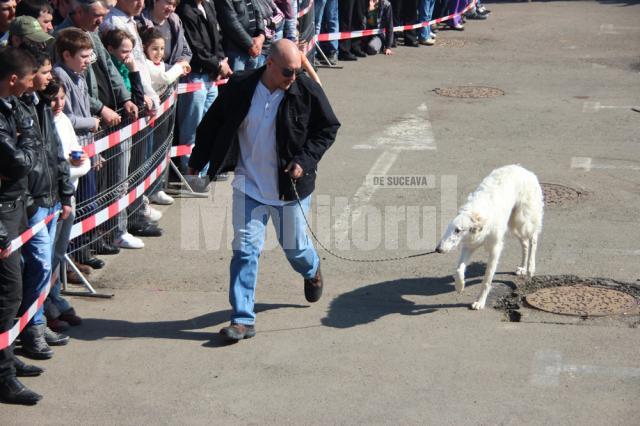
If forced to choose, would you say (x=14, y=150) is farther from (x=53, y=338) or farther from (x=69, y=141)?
(x=53, y=338)

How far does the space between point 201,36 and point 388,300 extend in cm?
469

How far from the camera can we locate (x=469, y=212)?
7691mm

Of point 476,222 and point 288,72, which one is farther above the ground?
point 288,72

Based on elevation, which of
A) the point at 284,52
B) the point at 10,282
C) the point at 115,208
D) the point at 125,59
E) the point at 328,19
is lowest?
the point at 115,208

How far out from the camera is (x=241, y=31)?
481 inches

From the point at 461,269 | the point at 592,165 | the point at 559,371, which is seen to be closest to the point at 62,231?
the point at 461,269

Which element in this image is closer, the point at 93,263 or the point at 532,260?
the point at 532,260

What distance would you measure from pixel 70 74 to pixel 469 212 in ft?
11.3

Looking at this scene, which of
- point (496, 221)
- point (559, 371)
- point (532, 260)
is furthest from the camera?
point (532, 260)

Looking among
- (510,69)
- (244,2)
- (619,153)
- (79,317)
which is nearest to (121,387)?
(79,317)

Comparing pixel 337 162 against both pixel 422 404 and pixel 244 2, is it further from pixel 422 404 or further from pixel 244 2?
pixel 422 404

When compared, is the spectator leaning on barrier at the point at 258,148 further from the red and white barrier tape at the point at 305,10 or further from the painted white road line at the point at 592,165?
the red and white barrier tape at the point at 305,10

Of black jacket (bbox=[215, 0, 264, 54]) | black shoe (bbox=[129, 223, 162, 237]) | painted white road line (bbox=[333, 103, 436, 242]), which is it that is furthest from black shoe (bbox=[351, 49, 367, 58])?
black shoe (bbox=[129, 223, 162, 237])

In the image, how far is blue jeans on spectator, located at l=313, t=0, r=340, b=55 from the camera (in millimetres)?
18469
